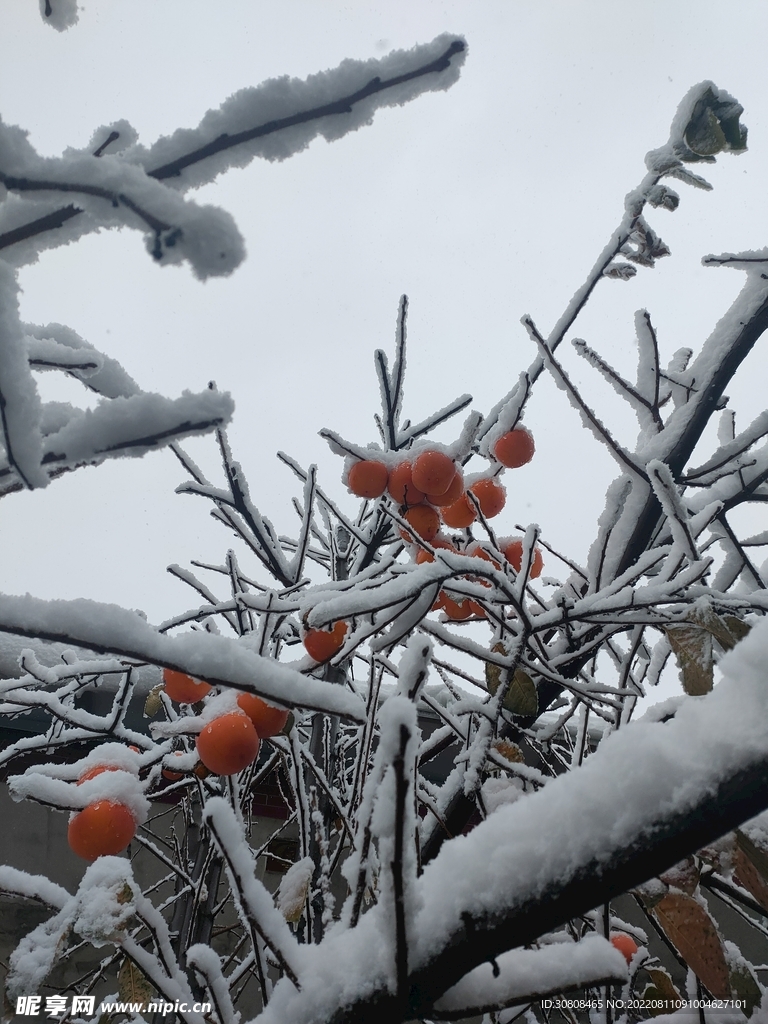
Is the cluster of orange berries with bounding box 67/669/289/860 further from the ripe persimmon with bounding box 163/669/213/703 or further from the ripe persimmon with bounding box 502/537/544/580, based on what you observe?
the ripe persimmon with bounding box 502/537/544/580

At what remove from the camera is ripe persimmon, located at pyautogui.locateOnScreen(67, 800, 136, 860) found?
1.23m

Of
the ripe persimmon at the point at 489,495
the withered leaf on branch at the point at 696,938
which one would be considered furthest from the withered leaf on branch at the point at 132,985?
the ripe persimmon at the point at 489,495

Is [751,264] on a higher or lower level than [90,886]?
higher

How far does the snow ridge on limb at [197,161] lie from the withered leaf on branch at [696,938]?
3.94 feet

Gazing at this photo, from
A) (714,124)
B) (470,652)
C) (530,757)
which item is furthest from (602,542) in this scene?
(530,757)

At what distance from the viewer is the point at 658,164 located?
5.06ft

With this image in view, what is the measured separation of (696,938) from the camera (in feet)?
3.21

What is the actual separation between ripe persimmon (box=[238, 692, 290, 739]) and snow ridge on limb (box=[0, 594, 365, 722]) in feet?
2.08

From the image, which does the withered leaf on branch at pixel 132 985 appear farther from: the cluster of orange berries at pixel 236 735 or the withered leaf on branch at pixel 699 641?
the withered leaf on branch at pixel 699 641

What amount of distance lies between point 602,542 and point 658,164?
1017 mm

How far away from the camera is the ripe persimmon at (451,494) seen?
5.66 feet

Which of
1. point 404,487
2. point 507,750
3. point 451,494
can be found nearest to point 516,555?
point 451,494

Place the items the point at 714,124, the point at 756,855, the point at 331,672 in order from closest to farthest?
the point at 756,855
the point at 714,124
the point at 331,672

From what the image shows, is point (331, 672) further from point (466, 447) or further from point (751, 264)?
point (751, 264)
